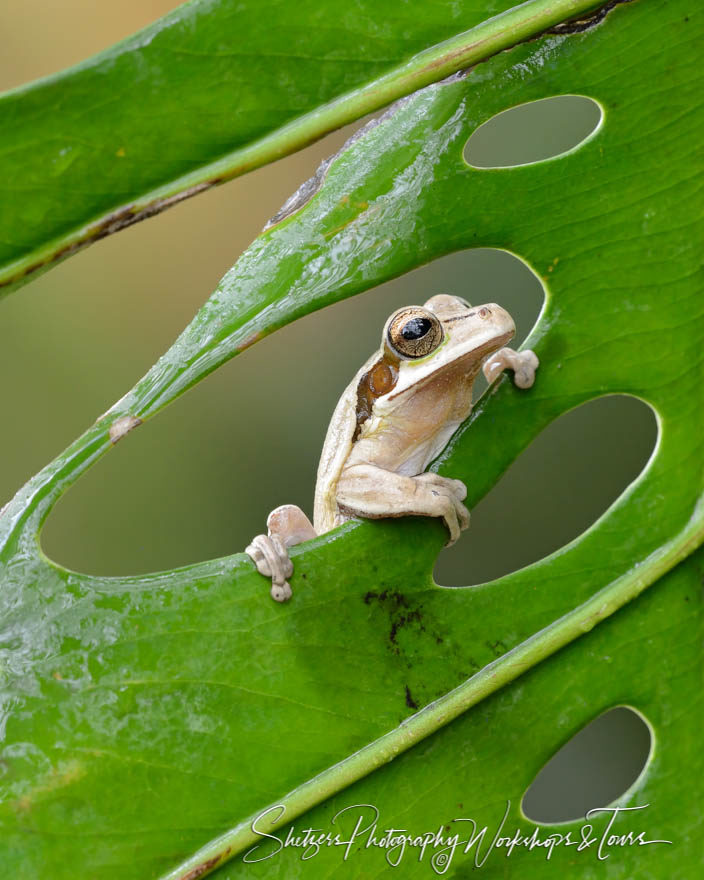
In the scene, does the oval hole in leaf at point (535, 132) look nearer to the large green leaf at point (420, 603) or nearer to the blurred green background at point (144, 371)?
the blurred green background at point (144, 371)

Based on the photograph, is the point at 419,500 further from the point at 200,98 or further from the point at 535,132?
the point at 535,132

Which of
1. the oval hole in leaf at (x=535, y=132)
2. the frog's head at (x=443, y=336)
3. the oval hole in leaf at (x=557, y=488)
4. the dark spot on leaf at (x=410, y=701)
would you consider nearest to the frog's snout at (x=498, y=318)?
the frog's head at (x=443, y=336)

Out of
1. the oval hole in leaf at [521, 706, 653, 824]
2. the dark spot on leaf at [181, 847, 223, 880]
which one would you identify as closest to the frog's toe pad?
the dark spot on leaf at [181, 847, 223, 880]

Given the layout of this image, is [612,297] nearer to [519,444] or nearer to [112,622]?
[519,444]

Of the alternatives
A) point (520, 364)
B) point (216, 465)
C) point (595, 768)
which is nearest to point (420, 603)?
point (520, 364)

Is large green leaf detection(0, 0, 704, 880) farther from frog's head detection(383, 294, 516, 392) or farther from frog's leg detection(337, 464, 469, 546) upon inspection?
frog's head detection(383, 294, 516, 392)

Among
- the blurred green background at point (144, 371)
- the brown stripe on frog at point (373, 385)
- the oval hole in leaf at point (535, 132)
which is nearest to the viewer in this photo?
the brown stripe on frog at point (373, 385)

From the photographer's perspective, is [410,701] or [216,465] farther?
[216,465]
